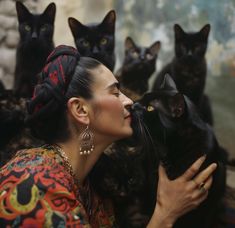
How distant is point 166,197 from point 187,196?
8cm

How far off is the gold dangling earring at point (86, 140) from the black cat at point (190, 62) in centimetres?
123

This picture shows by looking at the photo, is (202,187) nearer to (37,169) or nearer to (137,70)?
(37,169)

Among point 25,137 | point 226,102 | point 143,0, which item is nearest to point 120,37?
point 143,0

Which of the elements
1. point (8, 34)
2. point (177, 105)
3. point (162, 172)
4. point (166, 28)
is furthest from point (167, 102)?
point (8, 34)

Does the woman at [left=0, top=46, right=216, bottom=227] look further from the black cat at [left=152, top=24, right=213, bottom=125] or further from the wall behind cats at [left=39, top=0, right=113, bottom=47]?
the wall behind cats at [left=39, top=0, right=113, bottom=47]

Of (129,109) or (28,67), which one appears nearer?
(129,109)

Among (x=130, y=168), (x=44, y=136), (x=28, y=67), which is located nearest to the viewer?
(x=44, y=136)

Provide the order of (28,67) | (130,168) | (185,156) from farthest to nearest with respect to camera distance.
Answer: (28,67) < (130,168) < (185,156)

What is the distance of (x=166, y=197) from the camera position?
1.67 meters

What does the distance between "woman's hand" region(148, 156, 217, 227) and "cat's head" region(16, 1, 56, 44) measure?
1364mm

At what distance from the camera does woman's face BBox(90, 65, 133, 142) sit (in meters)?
1.53

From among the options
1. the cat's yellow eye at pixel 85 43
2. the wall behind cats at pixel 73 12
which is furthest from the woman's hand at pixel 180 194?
the wall behind cats at pixel 73 12

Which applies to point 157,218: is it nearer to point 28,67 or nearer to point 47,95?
point 47,95

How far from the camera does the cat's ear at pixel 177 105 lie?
166 centimetres
